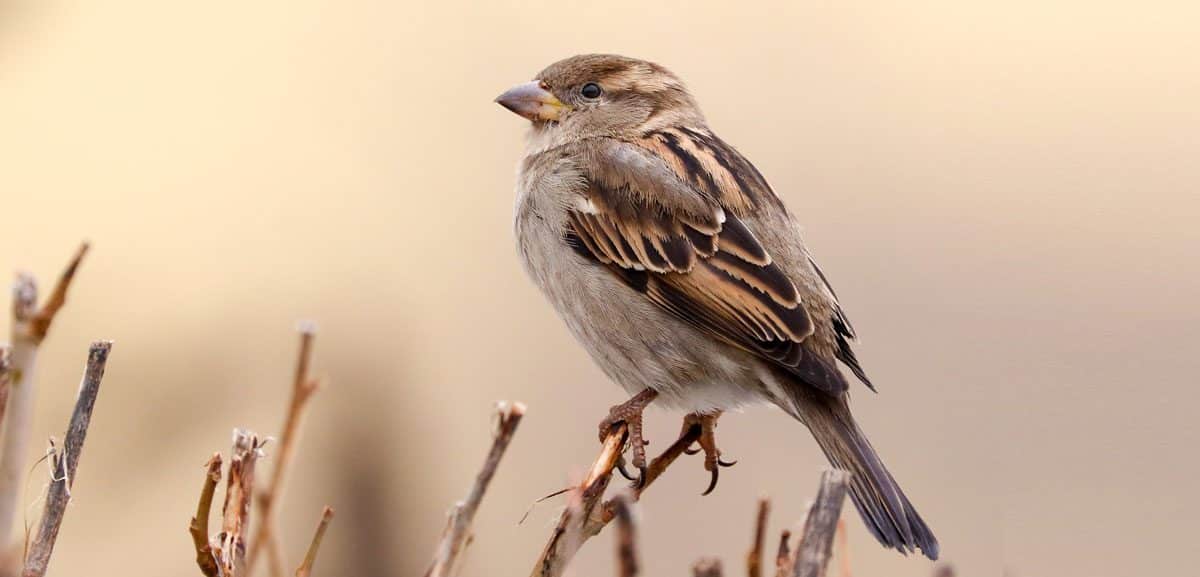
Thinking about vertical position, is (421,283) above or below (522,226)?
above

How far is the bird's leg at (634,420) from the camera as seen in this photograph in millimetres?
3252

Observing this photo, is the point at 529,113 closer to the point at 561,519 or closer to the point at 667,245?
the point at 667,245

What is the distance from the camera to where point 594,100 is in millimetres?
4117

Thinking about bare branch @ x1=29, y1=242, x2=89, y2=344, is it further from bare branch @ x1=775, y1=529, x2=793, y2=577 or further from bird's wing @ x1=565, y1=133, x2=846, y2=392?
bird's wing @ x1=565, y1=133, x2=846, y2=392

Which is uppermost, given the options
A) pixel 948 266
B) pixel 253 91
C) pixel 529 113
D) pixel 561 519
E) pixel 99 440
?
pixel 253 91

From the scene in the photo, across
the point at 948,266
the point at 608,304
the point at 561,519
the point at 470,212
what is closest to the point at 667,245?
the point at 608,304

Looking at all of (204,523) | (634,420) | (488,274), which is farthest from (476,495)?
(488,274)

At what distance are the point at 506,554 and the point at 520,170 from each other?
1621 millimetres

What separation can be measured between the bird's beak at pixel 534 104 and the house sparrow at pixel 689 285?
199 mm

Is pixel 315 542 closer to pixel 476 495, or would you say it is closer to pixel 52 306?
pixel 476 495

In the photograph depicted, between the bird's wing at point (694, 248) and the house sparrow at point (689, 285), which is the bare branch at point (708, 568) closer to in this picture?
the house sparrow at point (689, 285)

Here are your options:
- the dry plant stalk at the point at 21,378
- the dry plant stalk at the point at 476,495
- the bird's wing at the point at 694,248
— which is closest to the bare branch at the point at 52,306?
the dry plant stalk at the point at 21,378

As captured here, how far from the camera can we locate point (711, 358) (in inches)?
135

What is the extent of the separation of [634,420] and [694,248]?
42 centimetres
